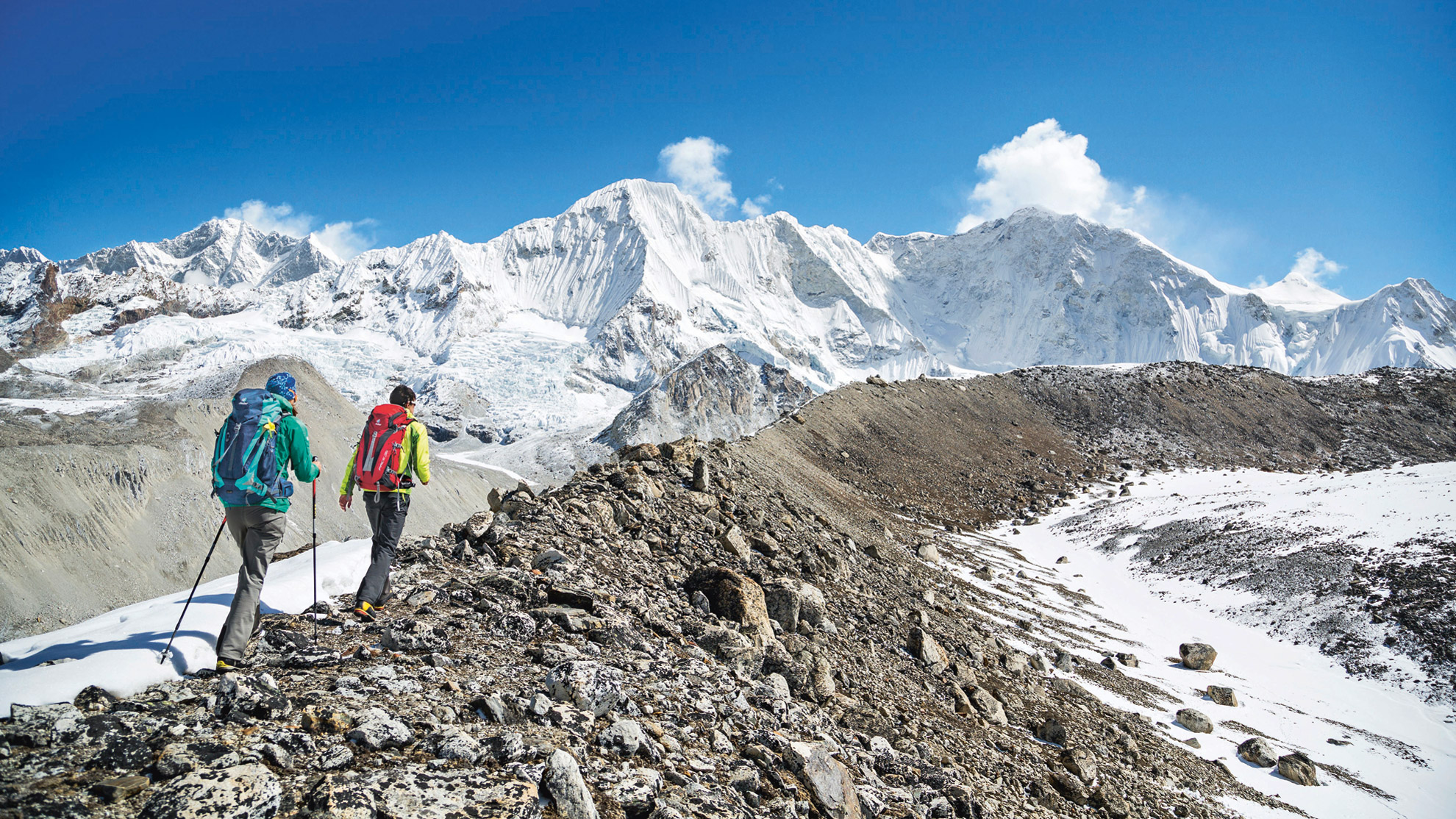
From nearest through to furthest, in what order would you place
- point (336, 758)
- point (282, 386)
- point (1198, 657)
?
→ point (336, 758) → point (282, 386) → point (1198, 657)

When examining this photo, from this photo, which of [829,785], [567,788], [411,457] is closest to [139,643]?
[411,457]

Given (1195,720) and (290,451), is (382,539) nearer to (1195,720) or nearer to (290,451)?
(290,451)

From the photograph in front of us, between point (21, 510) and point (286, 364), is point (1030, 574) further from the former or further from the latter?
point (286, 364)

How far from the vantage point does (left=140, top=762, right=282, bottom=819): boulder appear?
3.07 meters

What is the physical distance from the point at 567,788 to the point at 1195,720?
14.2m

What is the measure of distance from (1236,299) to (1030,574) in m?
198

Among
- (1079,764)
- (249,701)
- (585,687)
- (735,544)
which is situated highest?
(735,544)

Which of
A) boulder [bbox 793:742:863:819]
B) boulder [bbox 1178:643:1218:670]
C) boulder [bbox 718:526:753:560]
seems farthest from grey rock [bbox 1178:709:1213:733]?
boulder [bbox 793:742:863:819]

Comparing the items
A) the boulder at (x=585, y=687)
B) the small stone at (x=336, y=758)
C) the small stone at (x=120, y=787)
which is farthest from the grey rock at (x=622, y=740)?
the small stone at (x=120, y=787)

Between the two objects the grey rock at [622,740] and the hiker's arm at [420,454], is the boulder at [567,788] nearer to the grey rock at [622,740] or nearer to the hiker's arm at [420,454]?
A: the grey rock at [622,740]

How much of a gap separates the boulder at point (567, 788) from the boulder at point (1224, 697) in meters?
16.9

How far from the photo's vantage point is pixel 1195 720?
1313cm

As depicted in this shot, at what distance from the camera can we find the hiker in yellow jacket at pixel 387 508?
6.04 m

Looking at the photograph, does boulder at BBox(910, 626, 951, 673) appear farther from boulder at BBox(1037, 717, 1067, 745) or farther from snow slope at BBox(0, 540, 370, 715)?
snow slope at BBox(0, 540, 370, 715)
